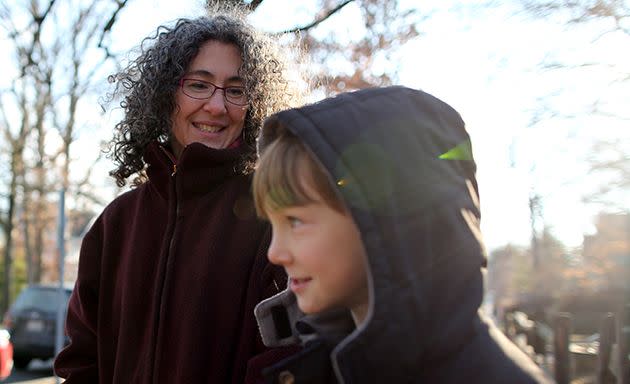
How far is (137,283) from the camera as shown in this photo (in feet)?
7.07

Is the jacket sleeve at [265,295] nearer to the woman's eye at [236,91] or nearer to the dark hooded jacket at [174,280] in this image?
the dark hooded jacket at [174,280]

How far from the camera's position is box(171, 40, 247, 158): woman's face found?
2205 mm

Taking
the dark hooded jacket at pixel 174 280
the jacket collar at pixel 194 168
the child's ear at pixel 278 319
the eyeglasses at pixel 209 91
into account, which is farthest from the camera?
the eyeglasses at pixel 209 91

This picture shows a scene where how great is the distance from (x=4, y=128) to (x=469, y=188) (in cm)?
1935

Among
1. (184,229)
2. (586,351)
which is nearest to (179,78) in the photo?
(184,229)

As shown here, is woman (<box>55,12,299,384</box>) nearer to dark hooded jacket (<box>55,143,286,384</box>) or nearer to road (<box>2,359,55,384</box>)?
dark hooded jacket (<box>55,143,286,384</box>)

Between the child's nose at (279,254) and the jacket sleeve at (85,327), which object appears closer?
the child's nose at (279,254)

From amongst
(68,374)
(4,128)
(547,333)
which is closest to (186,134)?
(68,374)

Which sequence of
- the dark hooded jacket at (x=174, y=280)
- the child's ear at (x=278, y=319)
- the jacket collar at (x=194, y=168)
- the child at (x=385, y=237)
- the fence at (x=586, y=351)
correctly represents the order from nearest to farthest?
the child at (x=385, y=237) → the child's ear at (x=278, y=319) → the dark hooded jacket at (x=174, y=280) → the jacket collar at (x=194, y=168) → the fence at (x=586, y=351)

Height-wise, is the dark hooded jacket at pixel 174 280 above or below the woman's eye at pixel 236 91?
below

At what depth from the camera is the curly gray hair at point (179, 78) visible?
88.9 inches

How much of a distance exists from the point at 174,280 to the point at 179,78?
2.15ft

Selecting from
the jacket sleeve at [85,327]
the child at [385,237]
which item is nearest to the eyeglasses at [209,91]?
the jacket sleeve at [85,327]

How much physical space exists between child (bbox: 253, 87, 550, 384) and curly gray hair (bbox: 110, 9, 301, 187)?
72cm
